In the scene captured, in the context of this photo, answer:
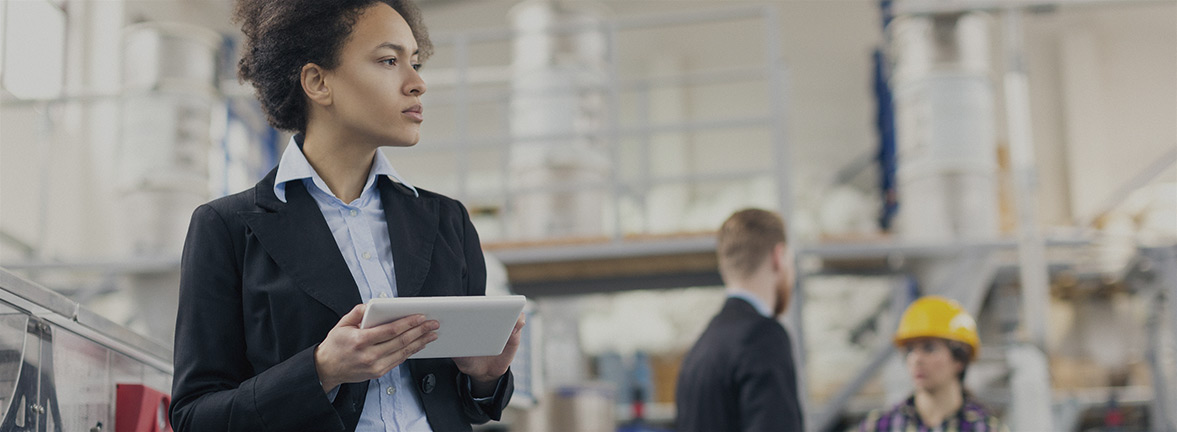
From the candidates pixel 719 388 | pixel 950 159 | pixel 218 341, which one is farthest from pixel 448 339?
pixel 950 159

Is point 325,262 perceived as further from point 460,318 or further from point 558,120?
point 558,120

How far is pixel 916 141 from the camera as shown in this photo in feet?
18.3

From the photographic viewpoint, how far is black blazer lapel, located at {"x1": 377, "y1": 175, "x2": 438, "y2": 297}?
4.47ft

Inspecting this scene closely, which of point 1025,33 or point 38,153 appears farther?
point 1025,33

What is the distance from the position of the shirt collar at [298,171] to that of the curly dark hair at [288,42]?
0.05 m

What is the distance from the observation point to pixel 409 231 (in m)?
1.40

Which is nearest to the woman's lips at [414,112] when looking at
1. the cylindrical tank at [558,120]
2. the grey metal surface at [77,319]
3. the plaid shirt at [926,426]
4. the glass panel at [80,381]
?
the grey metal surface at [77,319]

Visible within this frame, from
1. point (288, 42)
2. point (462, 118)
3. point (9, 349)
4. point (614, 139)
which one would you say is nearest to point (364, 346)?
point (288, 42)

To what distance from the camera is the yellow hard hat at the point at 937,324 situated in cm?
402

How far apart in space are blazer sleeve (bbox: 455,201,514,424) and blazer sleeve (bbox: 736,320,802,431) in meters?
1.48

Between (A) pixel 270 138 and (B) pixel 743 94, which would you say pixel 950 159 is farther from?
(A) pixel 270 138

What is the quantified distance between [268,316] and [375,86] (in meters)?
0.31

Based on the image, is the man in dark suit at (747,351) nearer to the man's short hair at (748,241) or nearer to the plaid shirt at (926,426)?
the man's short hair at (748,241)

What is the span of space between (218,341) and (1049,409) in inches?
164
